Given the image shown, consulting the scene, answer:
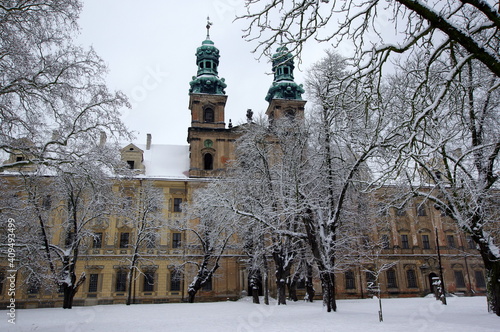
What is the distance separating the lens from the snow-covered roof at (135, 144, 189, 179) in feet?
117

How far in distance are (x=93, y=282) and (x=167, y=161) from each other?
13017 mm

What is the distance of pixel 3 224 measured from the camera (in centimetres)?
1939

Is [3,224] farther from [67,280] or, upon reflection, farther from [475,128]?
[475,128]

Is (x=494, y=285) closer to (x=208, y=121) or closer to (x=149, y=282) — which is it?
(x=149, y=282)

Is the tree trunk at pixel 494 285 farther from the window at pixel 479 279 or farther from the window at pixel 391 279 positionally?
the window at pixel 479 279

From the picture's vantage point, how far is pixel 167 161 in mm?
37906

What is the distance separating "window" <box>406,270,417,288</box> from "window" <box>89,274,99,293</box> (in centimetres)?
2807

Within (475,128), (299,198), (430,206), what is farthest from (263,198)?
(430,206)

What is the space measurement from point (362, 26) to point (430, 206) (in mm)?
35664

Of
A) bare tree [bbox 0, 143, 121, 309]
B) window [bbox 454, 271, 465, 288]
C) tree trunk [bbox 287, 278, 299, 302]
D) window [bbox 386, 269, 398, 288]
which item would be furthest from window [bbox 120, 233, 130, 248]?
window [bbox 454, 271, 465, 288]

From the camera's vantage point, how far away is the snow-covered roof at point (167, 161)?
117 ft

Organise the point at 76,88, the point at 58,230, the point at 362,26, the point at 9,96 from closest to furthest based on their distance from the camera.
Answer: the point at 362,26
the point at 9,96
the point at 76,88
the point at 58,230

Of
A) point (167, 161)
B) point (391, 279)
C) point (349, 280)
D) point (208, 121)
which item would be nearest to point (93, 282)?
point (167, 161)

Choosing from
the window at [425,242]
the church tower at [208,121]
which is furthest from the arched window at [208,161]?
the window at [425,242]
